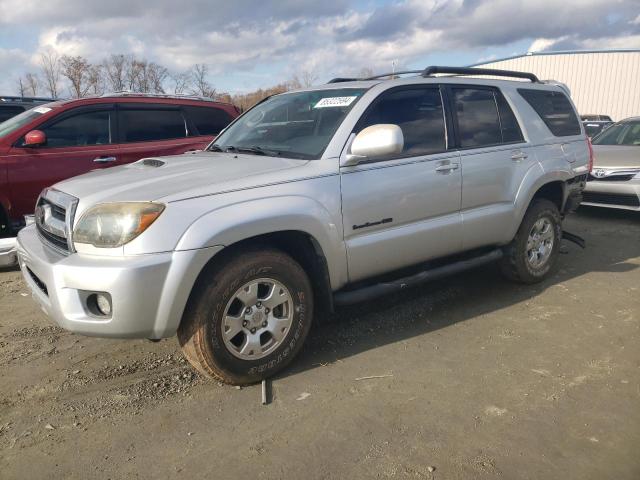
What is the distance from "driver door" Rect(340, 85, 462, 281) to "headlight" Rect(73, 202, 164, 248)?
1.22 m

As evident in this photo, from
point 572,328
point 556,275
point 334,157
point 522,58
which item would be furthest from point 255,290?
point 522,58

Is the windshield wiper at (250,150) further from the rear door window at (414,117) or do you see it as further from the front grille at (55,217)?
the front grille at (55,217)

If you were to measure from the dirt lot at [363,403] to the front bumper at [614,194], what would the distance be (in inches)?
156

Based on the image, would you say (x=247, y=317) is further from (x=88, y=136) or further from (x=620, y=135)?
(x=620, y=135)

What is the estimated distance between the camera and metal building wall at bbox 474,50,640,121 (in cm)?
3234

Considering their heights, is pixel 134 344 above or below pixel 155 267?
below

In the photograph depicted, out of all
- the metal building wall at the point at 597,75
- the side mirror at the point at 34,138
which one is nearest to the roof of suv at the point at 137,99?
the side mirror at the point at 34,138

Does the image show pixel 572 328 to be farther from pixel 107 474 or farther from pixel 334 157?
pixel 107 474

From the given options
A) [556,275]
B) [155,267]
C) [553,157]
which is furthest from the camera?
[556,275]

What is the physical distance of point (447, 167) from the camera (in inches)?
156

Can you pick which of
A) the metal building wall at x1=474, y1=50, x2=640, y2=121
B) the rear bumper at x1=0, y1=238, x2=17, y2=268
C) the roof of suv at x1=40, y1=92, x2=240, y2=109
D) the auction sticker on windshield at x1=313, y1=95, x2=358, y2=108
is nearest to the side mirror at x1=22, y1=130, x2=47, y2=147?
the roof of suv at x1=40, y1=92, x2=240, y2=109

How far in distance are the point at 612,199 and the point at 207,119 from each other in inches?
234

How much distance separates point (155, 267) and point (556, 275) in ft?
13.7

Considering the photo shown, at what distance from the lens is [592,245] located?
6531 millimetres
